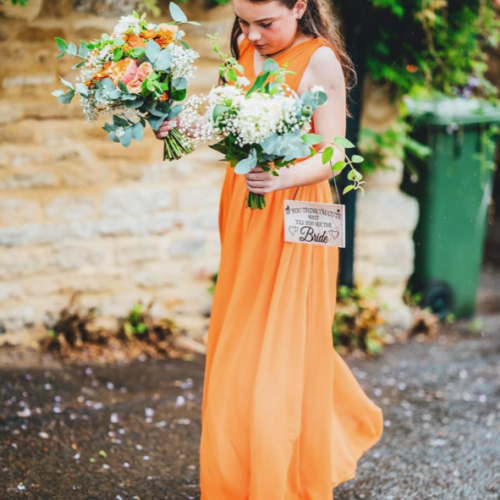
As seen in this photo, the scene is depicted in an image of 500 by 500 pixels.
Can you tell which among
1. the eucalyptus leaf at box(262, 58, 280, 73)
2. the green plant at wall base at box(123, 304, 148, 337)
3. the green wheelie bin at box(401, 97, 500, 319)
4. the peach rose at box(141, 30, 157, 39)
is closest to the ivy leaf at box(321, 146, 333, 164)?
the eucalyptus leaf at box(262, 58, 280, 73)

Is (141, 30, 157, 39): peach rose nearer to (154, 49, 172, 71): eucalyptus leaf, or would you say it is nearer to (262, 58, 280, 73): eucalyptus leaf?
(154, 49, 172, 71): eucalyptus leaf

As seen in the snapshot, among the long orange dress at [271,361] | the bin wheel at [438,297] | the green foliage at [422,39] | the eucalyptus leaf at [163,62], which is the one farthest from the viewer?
the bin wheel at [438,297]

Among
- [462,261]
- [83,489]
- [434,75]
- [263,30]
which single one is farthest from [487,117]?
[83,489]

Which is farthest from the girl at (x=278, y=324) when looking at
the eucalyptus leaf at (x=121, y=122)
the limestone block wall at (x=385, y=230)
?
the limestone block wall at (x=385, y=230)

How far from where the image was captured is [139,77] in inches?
A: 83.0

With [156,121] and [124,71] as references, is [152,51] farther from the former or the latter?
[156,121]

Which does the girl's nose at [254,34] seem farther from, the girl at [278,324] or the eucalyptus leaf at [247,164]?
the eucalyptus leaf at [247,164]

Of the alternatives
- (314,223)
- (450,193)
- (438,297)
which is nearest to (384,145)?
(450,193)

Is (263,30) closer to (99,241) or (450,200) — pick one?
(99,241)

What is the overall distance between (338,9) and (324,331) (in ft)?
8.32

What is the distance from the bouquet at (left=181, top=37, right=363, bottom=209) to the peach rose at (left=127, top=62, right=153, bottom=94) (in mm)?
229

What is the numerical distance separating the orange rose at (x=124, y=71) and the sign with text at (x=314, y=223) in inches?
23.9

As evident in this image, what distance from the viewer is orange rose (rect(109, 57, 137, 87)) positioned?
2109mm

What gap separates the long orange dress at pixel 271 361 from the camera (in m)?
2.24
